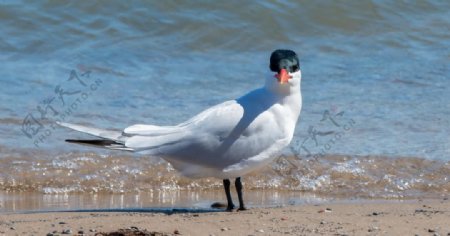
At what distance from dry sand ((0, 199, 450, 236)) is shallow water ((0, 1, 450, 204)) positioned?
883mm

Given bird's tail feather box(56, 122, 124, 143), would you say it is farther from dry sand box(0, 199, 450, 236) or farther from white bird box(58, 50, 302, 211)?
dry sand box(0, 199, 450, 236)

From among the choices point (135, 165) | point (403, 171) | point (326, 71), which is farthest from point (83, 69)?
point (403, 171)

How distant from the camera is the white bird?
228 inches

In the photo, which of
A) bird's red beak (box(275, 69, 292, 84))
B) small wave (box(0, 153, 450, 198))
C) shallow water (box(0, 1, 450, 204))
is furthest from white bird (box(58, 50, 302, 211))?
small wave (box(0, 153, 450, 198))

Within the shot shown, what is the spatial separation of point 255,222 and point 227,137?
66 centimetres

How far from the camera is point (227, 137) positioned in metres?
5.82

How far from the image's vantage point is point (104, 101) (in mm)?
8773

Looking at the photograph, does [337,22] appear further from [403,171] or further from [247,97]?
[247,97]

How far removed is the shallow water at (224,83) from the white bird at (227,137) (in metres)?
0.22

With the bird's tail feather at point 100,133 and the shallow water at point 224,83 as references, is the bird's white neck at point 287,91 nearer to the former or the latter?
the shallow water at point 224,83

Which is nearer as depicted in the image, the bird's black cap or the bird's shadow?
the bird's black cap

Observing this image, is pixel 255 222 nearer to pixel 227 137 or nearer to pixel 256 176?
pixel 227 137

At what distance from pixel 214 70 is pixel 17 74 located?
77.3 inches

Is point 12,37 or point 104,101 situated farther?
point 12,37
